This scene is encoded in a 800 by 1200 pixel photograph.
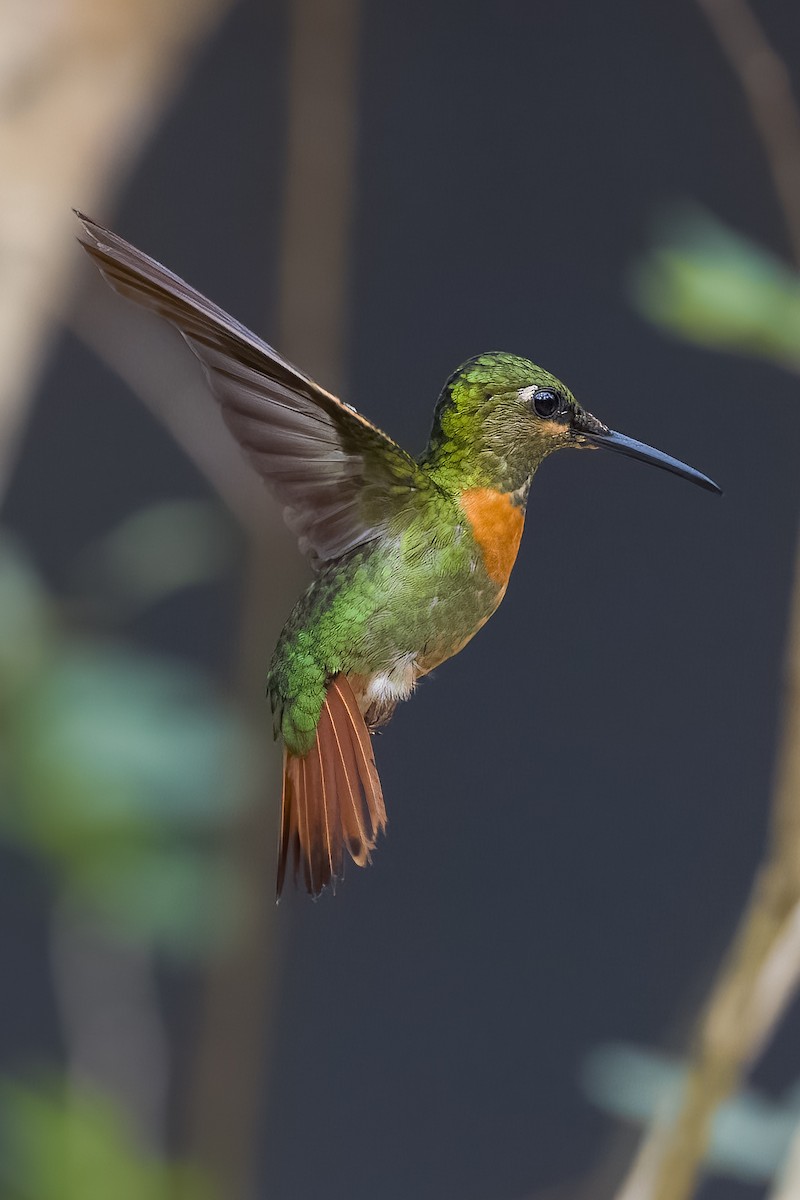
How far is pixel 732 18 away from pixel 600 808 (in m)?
1.09

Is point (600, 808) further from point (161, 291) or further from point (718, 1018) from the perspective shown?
point (161, 291)

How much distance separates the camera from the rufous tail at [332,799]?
0.72ft

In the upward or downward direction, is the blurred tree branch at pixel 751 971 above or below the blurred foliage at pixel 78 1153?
above

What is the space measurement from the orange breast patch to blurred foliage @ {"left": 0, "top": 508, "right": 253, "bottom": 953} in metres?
0.70

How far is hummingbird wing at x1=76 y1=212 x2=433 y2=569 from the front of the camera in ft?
0.66

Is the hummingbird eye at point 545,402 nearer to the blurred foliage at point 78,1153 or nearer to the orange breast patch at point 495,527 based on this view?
the orange breast patch at point 495,527

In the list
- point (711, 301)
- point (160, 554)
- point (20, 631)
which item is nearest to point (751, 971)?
point (711, 301)

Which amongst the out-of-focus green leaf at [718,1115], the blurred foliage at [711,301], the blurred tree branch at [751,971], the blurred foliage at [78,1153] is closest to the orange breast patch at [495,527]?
the blurred foliage at [711,301]

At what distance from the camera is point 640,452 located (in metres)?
0.21

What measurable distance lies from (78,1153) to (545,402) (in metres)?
0.94

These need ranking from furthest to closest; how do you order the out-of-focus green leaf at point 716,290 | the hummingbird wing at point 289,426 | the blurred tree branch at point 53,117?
the blurred tree branch at point 53,117 → the out-of-focus green leaf at point 716,290 → the hummingbird wing at point 289,426

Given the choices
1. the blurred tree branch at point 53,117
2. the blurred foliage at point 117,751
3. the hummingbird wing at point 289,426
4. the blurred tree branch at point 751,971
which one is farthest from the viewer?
the blurred foliage at point 117,751

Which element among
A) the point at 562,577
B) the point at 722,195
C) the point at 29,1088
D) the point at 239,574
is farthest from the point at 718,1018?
the point at 722,195

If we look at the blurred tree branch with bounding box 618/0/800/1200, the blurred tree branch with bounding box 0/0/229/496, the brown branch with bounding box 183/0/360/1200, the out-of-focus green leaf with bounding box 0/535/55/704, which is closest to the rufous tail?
the brown branch with bounding box 183/0/360/1200
